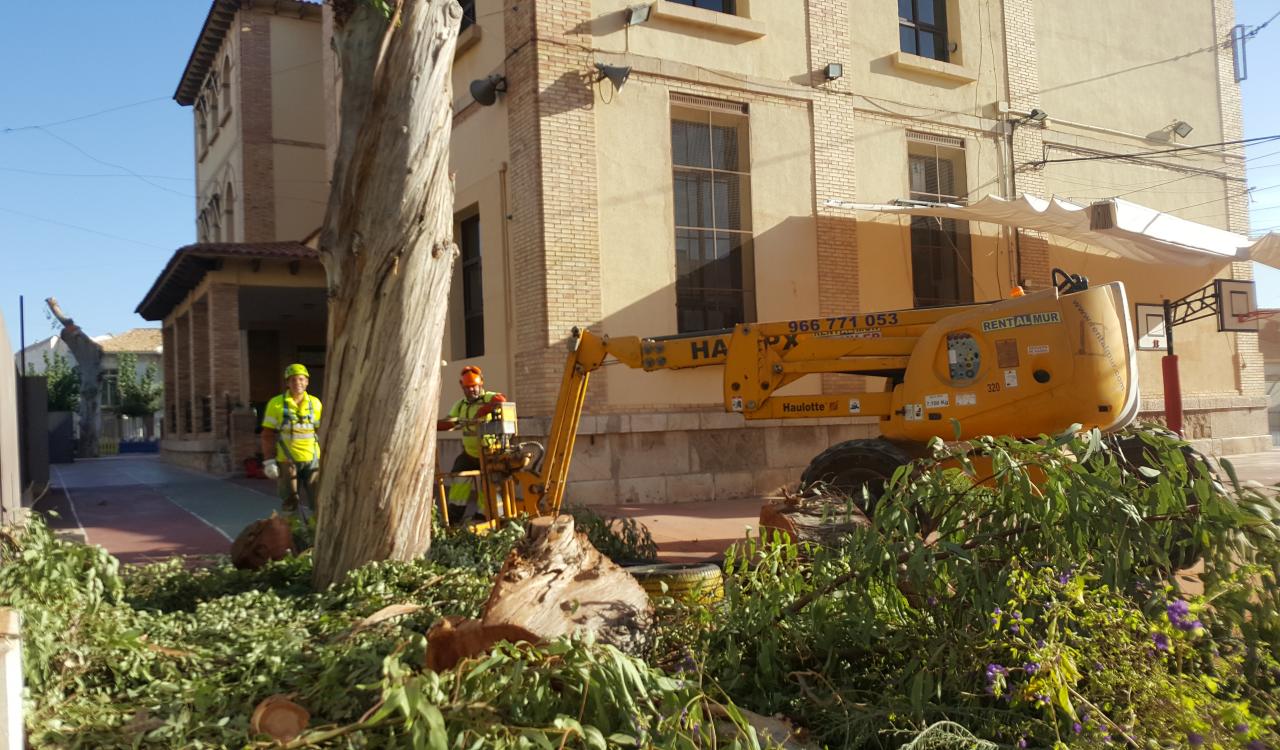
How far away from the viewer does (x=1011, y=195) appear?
1568cm

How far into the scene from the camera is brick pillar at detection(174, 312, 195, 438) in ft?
76.4

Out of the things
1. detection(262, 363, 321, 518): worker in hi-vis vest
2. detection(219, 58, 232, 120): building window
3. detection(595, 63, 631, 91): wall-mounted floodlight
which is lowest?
detection(262, 363, 321, 518): worker in hi-vis vest

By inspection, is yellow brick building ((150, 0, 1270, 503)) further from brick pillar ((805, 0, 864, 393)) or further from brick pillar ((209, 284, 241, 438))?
brick pillar ((209, 284, 241, 438))

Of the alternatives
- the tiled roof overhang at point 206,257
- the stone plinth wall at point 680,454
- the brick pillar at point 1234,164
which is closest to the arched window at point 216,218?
the tiled roof overhang at point 206,257

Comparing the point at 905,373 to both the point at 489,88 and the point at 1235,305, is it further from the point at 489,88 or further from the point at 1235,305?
the point at 1235,305

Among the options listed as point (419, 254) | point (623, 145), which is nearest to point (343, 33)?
point (419, 254)

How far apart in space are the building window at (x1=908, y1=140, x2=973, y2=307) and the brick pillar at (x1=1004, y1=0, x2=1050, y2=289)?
3.40 feet

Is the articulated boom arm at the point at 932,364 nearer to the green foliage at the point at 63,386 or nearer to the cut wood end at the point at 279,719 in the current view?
the cut wood end at the point at 279,719

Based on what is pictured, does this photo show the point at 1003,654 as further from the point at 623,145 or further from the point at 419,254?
the point at 623,145

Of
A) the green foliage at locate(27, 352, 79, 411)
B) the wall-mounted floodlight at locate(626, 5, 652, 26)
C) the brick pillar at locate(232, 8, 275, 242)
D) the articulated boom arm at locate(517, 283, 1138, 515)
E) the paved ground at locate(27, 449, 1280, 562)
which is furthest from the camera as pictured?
the green foliage at locate(27, 352, 79, 411)

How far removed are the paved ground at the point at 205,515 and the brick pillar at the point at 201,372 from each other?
2.58 metres

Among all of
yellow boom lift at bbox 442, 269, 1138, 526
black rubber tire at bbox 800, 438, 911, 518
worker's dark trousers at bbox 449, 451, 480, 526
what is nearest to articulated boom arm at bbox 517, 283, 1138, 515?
yellow boom lift at bbox 442, 269, 1138, 526

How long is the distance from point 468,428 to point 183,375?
64.9 feet

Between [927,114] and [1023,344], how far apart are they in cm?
894
